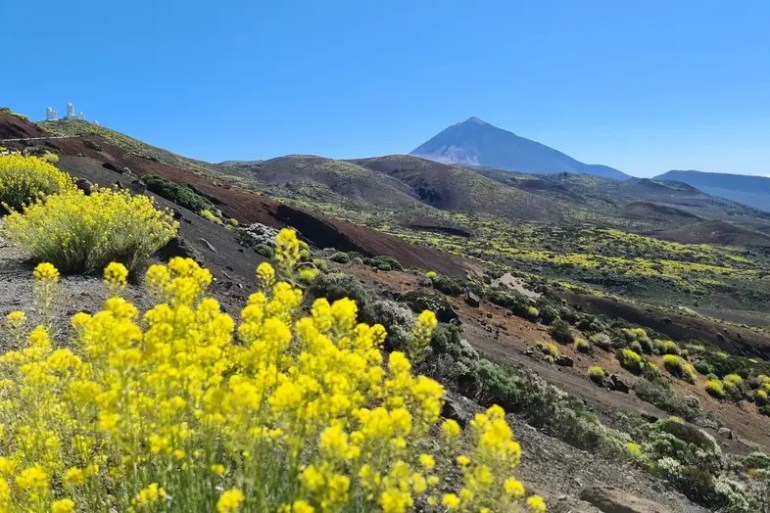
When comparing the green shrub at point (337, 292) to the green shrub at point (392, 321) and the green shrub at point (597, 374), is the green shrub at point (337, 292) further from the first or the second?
the green shrub at point (597, 374)

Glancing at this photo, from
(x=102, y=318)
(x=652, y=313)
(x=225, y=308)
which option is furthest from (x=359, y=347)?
(x=652, y=313)

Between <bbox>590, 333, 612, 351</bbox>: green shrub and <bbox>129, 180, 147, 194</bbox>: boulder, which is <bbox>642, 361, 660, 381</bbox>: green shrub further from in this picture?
<bbox>129, 180, 147, 194</bbox>: boulder

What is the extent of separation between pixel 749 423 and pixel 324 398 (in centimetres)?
2239

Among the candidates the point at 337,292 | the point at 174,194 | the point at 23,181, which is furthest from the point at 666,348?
the point at 23,181

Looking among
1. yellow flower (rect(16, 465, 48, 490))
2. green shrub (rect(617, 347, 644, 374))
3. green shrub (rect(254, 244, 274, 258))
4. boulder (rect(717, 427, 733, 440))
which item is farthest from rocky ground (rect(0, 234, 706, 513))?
green shrub (rect(617, 347, 644, 374))

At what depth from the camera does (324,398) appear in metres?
2.62

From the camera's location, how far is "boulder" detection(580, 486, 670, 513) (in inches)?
256

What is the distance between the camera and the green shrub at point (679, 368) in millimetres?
23828

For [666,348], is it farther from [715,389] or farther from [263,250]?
[263,250]

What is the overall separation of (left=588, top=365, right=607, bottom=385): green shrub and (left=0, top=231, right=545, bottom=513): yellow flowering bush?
1635 centimetres

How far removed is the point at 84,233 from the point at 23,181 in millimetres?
5945

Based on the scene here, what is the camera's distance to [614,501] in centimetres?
657

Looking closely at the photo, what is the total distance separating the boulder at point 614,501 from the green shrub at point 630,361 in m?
16.1

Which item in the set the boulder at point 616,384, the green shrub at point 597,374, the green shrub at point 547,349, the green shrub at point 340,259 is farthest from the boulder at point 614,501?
the green shrub at point 340,259
